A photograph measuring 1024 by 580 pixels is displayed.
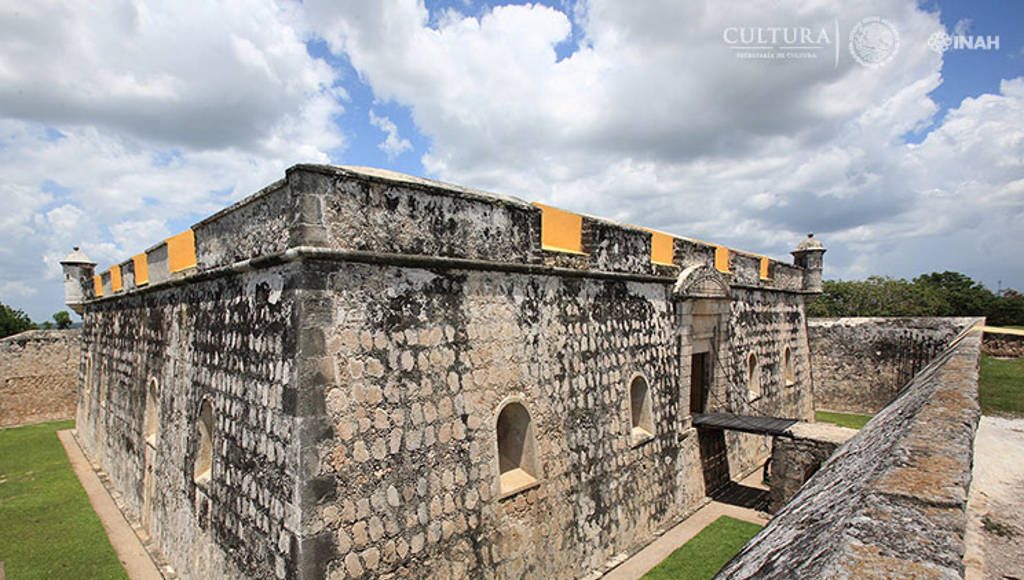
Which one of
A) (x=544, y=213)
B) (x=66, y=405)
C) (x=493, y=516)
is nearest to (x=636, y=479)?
(x=493, y=516)

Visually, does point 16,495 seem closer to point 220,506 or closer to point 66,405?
point 220,506

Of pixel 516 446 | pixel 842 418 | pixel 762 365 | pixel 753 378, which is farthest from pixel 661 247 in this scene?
pixel 842 418

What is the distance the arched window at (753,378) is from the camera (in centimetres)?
1319

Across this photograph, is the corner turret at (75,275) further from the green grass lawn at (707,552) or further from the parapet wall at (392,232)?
the green grass lawn at (707,552)

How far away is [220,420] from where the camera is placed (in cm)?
632

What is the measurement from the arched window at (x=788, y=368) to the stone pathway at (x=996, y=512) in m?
10.3

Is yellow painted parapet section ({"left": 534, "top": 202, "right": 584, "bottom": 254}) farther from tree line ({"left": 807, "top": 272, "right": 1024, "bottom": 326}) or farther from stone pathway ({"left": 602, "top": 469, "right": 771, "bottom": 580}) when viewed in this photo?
tree line ({"left": 807, "top": 272, "right": 1024, "bottom": 326})

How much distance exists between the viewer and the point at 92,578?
763 centimetres

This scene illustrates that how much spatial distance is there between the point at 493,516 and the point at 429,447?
137 centimetres

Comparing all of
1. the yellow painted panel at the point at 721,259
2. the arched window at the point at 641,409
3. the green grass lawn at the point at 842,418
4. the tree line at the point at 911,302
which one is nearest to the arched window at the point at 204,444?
the arched window at the point at 641,409

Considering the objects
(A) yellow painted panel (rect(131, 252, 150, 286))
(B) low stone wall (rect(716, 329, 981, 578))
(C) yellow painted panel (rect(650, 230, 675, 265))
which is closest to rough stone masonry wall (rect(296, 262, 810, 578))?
(C) yellow painted panel (rect(650, 230, 675, 265))

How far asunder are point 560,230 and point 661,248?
3070 mm

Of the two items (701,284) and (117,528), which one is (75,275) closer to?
(117,528)

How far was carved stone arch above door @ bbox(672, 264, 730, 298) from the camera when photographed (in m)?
10.2
